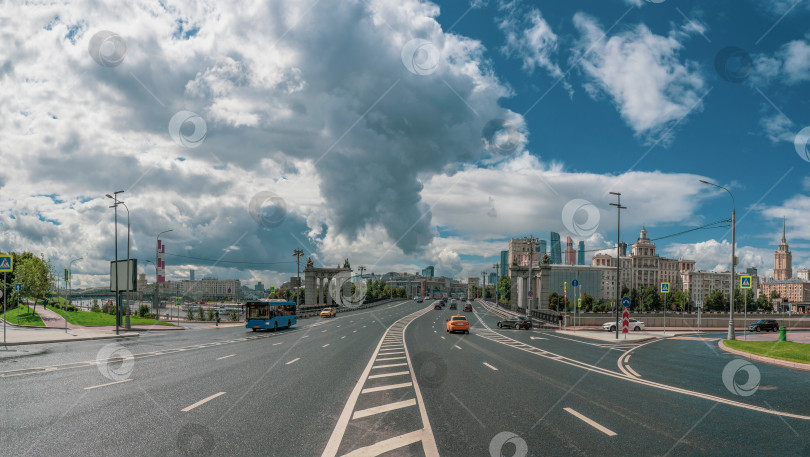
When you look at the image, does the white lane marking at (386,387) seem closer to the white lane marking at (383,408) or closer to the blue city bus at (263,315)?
the white lane marking at (383,408)

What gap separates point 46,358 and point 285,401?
13.7 metres

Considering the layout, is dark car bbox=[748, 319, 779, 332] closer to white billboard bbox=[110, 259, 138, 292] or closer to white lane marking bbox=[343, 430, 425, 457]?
white lane marking bbox=[343, 430, 425, 457]

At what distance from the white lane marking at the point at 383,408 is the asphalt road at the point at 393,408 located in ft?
0.18

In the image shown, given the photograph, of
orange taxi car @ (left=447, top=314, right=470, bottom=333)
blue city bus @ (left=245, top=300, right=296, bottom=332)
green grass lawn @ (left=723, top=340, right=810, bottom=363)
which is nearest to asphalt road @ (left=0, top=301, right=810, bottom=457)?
green grass lawn @ (left=723, top=340, right=810, bottom=363)

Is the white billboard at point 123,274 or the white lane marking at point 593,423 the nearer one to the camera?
the white lane marking at point 593,423

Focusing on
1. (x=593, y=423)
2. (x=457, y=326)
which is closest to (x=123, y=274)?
(x=457, y=326)

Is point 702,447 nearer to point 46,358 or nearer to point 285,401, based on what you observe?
point 285,401

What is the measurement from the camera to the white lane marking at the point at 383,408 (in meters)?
8.95

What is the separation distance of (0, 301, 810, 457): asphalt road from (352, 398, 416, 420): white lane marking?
0.05m

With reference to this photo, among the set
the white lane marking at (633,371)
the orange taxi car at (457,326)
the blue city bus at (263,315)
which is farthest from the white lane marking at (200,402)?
the blue city bus at (263,315)

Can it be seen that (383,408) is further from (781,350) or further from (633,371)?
(781,350)

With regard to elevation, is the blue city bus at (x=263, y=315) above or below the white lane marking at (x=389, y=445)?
below

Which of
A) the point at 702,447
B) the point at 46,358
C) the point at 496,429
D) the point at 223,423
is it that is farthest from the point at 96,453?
the point at 46,358

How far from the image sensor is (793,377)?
14.7 meters
